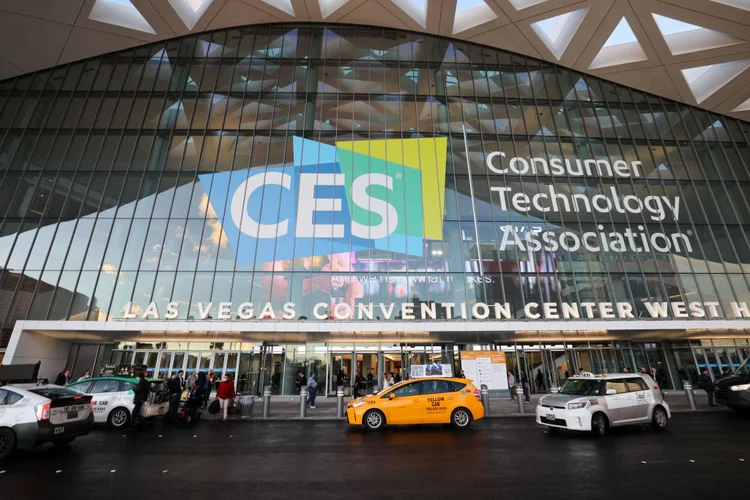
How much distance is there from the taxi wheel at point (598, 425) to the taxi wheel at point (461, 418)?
10.4 feet

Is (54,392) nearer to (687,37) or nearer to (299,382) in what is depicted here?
(299,382)

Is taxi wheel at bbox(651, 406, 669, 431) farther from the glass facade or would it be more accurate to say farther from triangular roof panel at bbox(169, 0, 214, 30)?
triangular roof panel at bbox(169, 0, 214, 30)

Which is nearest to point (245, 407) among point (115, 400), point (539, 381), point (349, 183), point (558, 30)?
point (115, 400)

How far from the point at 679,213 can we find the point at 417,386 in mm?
22712

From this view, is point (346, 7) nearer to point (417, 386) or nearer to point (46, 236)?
point (46, 236)

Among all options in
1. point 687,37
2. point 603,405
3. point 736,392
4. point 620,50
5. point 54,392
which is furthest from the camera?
point 620,50

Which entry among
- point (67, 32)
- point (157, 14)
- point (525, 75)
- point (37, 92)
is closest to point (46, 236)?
point (37, 92)

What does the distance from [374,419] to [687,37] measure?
29.2 metres

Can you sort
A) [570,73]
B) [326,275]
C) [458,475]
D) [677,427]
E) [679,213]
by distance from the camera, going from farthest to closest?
[570,73], [679,213], [326,275], [677,427], [458,475]

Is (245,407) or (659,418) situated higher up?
(245,407)

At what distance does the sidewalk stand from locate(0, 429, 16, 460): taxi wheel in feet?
22.9

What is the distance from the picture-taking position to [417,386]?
11.2m

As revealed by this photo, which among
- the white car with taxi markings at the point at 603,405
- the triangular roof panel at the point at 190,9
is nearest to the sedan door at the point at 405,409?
the white car with taxi markings at the point at 603,405

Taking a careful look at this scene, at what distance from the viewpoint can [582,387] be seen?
33.9ft
